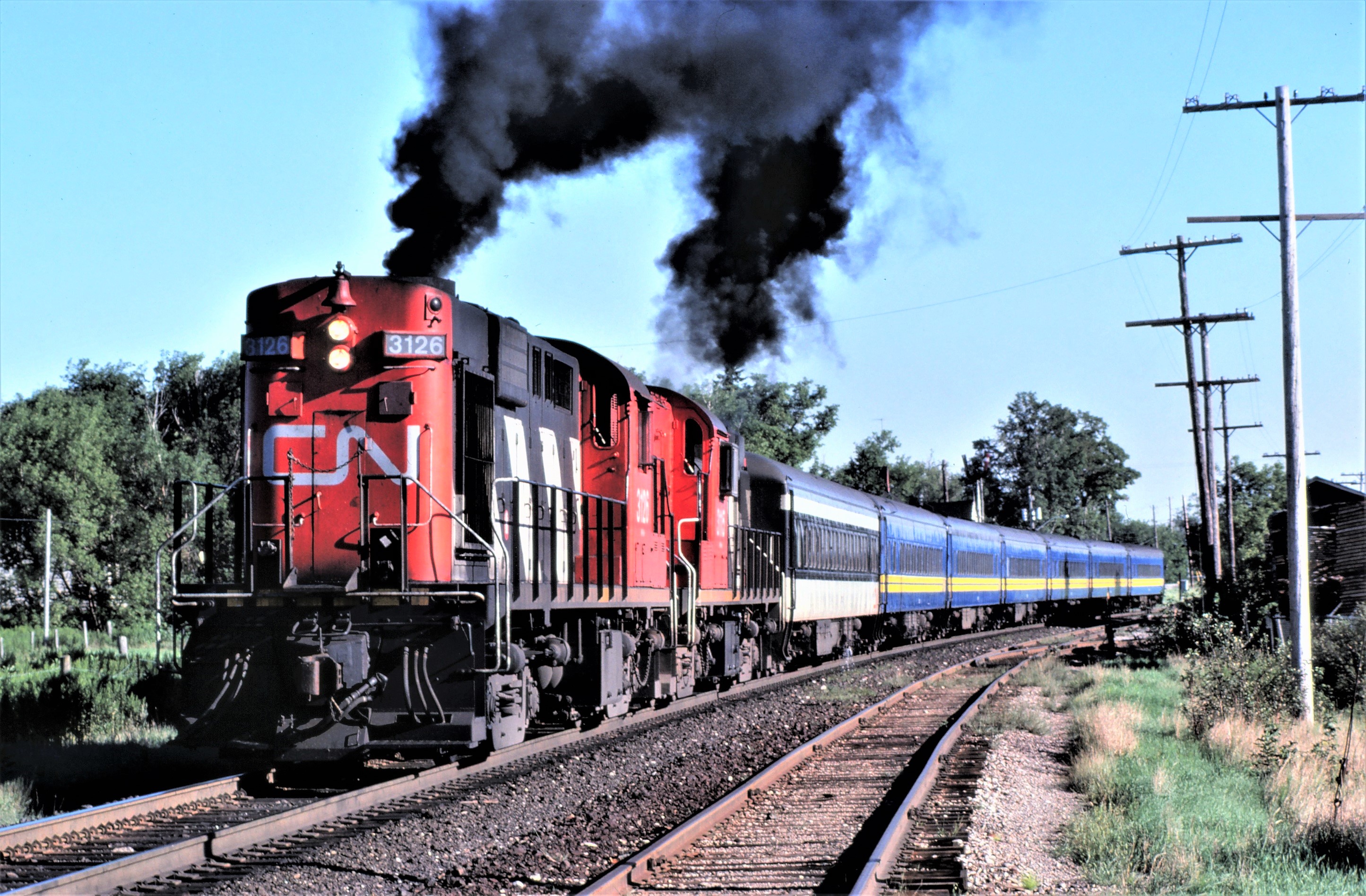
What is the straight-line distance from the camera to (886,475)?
2685 inches

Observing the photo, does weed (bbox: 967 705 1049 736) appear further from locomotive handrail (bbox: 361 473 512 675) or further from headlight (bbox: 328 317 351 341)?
headlight (bbox: 328 317 351 341)

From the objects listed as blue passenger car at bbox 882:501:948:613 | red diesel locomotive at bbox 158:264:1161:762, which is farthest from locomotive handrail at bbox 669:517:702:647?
blue passenger car at bbox 882:501:948:613

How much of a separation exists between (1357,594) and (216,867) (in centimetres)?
2102

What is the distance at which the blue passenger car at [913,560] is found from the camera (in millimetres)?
30422

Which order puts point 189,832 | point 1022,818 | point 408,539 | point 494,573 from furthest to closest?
point 408,539
point 494,573
point 1022,818
point 189,832

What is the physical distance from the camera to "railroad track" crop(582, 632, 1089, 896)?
279 inches

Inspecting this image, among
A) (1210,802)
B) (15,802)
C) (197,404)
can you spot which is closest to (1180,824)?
(1210,802)

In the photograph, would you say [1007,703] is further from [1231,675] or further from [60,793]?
[60,793]

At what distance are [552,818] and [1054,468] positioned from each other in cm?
11027

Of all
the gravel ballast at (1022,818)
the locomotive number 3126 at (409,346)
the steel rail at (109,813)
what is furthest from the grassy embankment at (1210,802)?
the steel rail at (109,813)

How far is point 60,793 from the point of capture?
1048 centimetres

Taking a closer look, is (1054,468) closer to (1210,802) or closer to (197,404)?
(197,404)

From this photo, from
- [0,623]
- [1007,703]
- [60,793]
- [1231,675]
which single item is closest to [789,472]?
[1007,703]

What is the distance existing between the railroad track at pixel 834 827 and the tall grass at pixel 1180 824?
919mm
